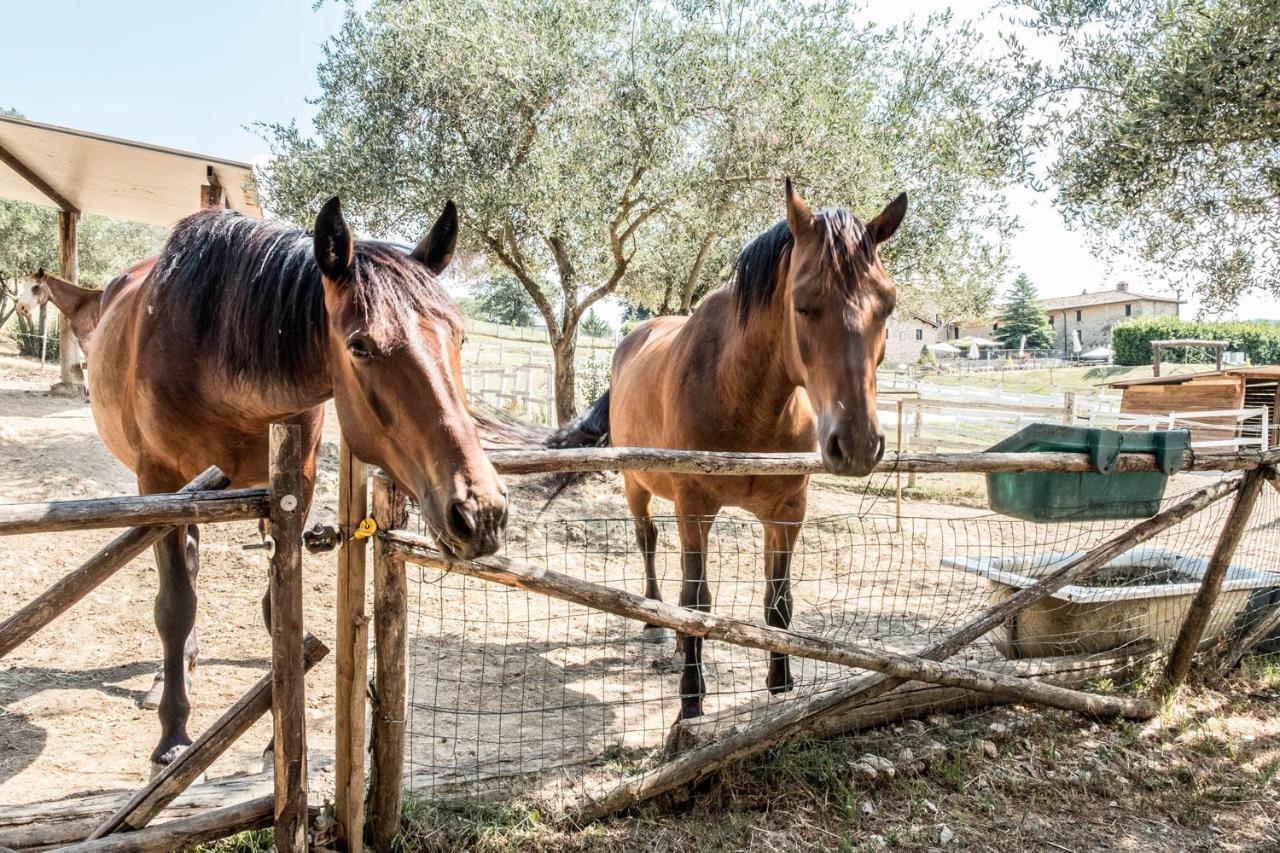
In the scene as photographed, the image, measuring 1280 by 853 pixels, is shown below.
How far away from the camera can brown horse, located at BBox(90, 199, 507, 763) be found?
178 cm

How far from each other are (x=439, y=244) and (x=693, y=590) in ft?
6.37

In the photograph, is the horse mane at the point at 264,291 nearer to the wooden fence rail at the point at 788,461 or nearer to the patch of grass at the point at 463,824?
the wooden fence rail at the point at 788,461

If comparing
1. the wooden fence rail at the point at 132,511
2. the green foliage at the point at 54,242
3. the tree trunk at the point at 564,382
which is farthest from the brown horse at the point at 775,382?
the green foliage at the point at 54,242

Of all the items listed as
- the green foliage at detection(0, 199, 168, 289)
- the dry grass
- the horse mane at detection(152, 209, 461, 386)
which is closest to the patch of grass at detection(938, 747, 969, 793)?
the dry grass

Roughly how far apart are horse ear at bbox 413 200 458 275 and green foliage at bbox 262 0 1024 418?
18.3ft

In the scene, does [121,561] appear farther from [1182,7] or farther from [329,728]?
[1182,7]

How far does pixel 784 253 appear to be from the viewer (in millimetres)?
3225

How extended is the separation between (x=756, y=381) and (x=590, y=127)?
5.67 m

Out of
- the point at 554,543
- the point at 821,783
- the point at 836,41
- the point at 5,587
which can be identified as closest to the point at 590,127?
the point at 836,41

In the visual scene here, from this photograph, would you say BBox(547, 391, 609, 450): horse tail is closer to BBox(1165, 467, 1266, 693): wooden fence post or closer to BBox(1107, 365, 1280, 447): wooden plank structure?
BBox(1165, 467, 1266, 693): wooden fence post

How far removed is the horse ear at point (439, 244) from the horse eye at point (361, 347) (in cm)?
45

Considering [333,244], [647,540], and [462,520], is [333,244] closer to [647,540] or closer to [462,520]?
[462,520]

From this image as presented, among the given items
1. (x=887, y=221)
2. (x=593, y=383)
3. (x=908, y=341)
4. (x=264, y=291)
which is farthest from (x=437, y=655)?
(x=908, y=341)

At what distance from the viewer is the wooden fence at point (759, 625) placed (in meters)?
2.11
